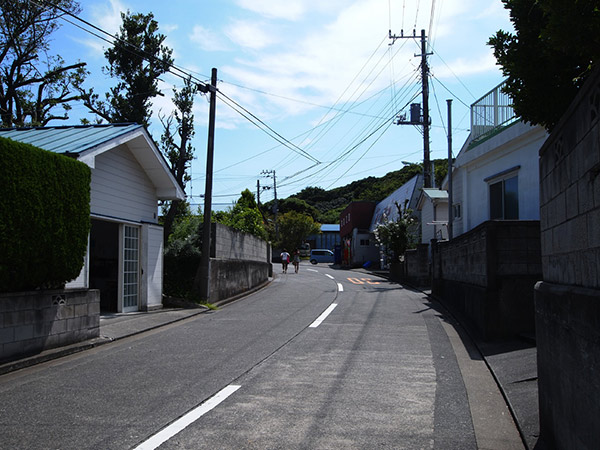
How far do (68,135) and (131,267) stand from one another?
407 centimetres

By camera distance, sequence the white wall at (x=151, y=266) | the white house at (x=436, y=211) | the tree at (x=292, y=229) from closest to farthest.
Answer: the white wall at (x=151, y=266) → the white house at (x=436, y=211) → the tree at (x=292, y=229)

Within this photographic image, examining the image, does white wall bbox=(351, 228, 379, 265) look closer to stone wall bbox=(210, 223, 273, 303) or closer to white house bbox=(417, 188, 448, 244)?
white house bbox=(417, 188, 448, 244)

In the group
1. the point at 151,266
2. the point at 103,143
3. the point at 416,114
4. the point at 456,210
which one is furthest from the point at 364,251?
the point at 103,143

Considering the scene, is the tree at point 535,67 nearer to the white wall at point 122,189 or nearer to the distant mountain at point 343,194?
the white wall at point 122,189

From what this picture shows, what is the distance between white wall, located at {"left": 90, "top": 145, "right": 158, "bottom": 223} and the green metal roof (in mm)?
645

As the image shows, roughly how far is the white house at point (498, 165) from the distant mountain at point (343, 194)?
192ft

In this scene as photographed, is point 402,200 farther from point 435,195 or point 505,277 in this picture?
point 505,277

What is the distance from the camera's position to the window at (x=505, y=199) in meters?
15.1

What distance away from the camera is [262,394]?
6.14 metres

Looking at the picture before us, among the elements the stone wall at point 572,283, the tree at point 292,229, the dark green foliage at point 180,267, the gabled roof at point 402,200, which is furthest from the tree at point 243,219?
the tree at point 292,229

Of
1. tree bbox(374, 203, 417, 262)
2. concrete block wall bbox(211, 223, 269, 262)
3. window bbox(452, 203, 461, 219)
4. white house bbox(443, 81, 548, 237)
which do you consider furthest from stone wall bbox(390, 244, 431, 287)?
concrete block wall bbox(211, 223, 269, 262)

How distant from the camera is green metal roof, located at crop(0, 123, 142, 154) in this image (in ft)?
35.7

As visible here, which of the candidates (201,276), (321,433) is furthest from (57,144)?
(321,433)

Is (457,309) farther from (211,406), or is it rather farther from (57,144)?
(57,144)
